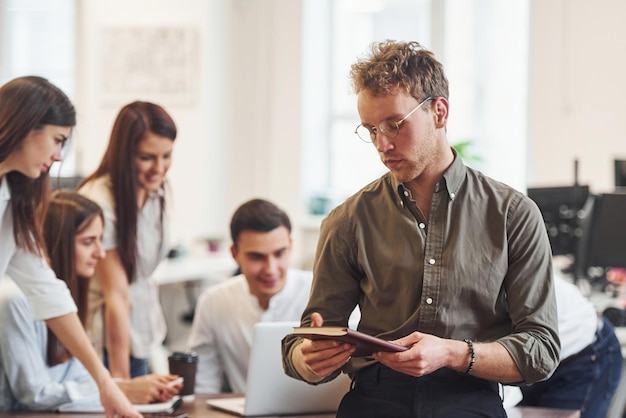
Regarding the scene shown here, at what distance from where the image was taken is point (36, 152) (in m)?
2.43

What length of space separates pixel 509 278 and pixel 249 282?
56.8 inches

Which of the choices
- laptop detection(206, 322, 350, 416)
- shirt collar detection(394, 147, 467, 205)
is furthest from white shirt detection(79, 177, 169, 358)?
shirt collar detection(394, 147, 467, 205)

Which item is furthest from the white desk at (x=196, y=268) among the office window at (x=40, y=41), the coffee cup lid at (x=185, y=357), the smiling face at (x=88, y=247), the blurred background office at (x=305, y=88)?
the coffee cup lid at (x=185, y=357)

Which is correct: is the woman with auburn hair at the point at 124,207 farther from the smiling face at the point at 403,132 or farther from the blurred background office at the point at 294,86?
the blurred background office at the point at 294,86

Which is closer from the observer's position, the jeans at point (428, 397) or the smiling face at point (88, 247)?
the jeans at point (428, 397)

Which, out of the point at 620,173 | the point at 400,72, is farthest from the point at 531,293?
the point at 620,173

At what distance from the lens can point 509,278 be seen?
6.72 feet

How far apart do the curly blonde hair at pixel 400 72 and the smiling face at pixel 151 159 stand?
4.19 feet

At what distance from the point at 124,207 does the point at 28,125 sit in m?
0.82

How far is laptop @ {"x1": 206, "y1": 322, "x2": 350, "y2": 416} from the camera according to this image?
8.28 feet

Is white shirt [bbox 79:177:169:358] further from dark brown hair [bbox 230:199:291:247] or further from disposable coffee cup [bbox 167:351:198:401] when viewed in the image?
disposable coffee cup [bbox 167:351:198:401]

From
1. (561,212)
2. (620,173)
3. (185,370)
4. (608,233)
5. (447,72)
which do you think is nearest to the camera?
(185,370)

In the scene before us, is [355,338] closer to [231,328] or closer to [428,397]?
[428,397]

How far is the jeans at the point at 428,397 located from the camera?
201cm
